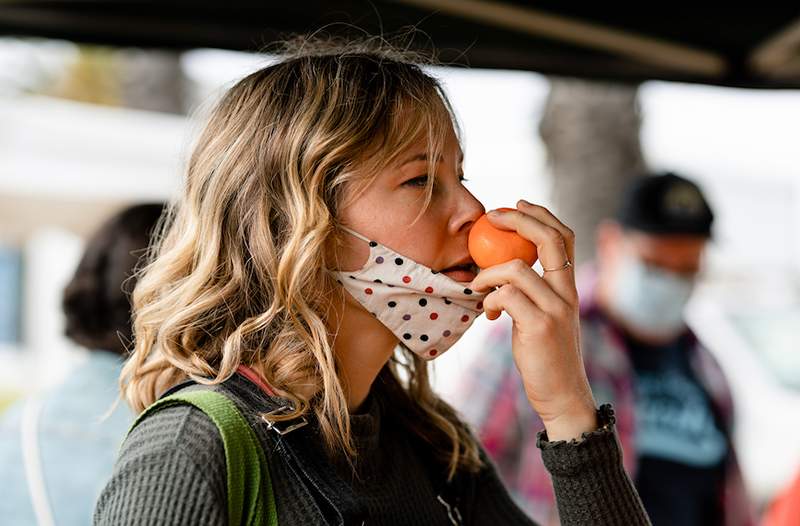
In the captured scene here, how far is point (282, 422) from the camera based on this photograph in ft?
5.13

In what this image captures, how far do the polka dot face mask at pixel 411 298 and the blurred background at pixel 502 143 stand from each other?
16.8 inches

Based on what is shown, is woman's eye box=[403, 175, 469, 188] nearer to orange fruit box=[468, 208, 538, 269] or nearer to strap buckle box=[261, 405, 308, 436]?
orange fruit box=[468, 208, 538, 269]

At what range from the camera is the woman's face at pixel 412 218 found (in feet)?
5.71

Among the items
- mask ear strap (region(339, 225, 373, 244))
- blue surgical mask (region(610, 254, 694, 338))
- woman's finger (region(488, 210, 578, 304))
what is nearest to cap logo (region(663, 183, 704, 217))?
blue surgical mask (region(610, 254, 694, 338))

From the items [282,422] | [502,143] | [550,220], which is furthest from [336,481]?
[502,143]

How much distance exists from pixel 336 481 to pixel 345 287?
13.9 inches

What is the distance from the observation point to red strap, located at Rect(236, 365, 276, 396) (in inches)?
63.6

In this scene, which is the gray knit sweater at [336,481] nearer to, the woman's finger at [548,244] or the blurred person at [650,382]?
the woman's finger at [548,244]

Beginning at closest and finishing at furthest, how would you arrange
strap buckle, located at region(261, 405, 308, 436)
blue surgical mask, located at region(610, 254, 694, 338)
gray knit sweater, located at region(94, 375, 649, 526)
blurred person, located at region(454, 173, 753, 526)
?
gray knit sweater, located at region(94, 375, 649, 526)
strap buckle, located at region(261, 405, 308, 436)
blurred person, located at region(454, 173, 753, 526)
blue surgical mask, located at region(610, 254, 694, 338)

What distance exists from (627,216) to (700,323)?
395cm

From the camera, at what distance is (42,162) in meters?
9.74

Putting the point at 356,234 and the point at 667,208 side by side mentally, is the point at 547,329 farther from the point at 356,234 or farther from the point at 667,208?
the point at 667,208

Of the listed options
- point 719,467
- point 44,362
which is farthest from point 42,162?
point 719,467

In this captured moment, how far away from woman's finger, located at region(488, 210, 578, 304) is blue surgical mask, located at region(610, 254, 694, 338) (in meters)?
2.23
